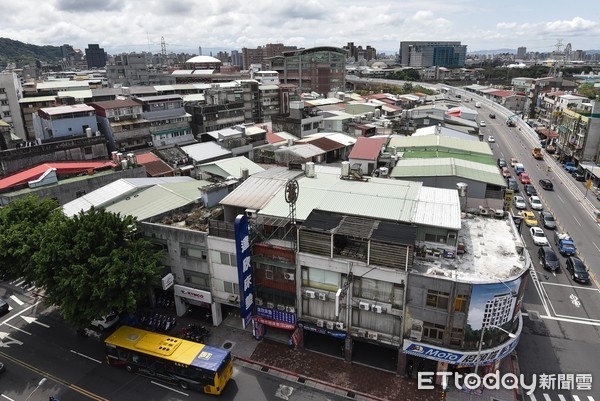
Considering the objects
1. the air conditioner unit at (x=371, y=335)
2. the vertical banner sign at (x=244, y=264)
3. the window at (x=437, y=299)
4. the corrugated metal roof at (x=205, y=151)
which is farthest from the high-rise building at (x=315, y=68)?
the window at (x=437, y=299)

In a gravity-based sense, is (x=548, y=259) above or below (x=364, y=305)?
below

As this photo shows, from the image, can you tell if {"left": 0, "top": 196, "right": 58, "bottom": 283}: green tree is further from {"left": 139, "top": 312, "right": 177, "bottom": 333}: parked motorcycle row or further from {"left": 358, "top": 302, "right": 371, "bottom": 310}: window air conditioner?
{"left": 358, "top": 302, "right": 371, "bottom": 310}: window air conditioner

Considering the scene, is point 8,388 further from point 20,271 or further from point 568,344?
point 568,344

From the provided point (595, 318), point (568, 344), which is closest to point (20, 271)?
point (568, 344)

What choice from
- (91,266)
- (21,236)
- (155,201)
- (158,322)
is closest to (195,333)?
(158,322)

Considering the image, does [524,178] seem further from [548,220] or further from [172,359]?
[172,359]

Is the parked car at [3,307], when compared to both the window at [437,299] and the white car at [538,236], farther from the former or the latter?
the white car at [538,236]
